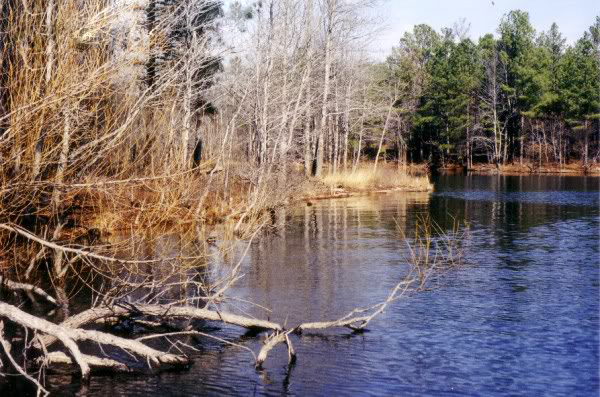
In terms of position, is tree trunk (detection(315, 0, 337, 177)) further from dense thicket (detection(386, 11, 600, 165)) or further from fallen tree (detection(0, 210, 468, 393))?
fallen tree (detection(0, 210, 468, 393))

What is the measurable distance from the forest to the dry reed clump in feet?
0.61

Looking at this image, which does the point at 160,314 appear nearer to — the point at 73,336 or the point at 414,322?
the point at 73,336

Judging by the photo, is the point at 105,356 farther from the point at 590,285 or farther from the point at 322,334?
the point at 590,285

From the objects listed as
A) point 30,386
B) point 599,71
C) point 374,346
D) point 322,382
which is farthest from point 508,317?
point 599,71

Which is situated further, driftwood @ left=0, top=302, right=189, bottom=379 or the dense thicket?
the dense thicket

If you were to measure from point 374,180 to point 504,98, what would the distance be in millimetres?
40293

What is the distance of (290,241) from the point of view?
23000 millimetres

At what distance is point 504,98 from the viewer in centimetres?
7925

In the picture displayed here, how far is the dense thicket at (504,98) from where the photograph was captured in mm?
71312

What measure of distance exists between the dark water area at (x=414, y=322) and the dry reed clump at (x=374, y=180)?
16537mm

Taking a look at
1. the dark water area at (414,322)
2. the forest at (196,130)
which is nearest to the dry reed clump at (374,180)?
the forest at (196,130)

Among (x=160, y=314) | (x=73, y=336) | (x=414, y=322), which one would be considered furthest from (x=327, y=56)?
(x=73, y=336)

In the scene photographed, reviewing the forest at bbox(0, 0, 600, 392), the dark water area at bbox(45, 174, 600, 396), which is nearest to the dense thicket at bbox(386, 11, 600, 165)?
the forest at bbox(0, 0, 600, 392)

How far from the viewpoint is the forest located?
34.4 ft
